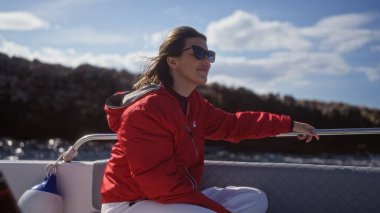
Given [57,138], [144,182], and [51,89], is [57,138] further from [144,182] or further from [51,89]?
[144,182]

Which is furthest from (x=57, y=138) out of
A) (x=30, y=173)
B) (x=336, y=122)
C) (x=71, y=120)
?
(x=30, y=173)

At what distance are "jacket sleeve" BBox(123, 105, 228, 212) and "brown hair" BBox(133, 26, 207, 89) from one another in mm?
396

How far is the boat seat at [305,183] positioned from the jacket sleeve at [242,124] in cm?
17

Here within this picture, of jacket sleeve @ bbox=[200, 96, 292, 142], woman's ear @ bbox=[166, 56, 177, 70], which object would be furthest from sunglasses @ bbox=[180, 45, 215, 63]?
jacket sleeve @ bbox=[200, 96, 292, 142]

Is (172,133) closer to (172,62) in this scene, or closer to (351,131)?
(172,62)

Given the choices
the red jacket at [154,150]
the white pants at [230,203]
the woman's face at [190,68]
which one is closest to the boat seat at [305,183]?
the white pants at [230,203]

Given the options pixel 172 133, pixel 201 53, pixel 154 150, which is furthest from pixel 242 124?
pixel 154 150

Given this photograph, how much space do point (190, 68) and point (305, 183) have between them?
873 mm

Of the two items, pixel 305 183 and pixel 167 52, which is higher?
pixel 167 52

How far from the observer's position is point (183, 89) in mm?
2117

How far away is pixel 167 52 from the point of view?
2129 mm

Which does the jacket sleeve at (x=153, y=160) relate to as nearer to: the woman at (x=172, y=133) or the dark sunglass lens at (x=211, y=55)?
the woman at (x=172, y=133)

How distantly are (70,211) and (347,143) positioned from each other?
2313 cm

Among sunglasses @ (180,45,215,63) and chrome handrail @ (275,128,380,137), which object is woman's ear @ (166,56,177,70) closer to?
sunglasses @ (180,45,215,63)
